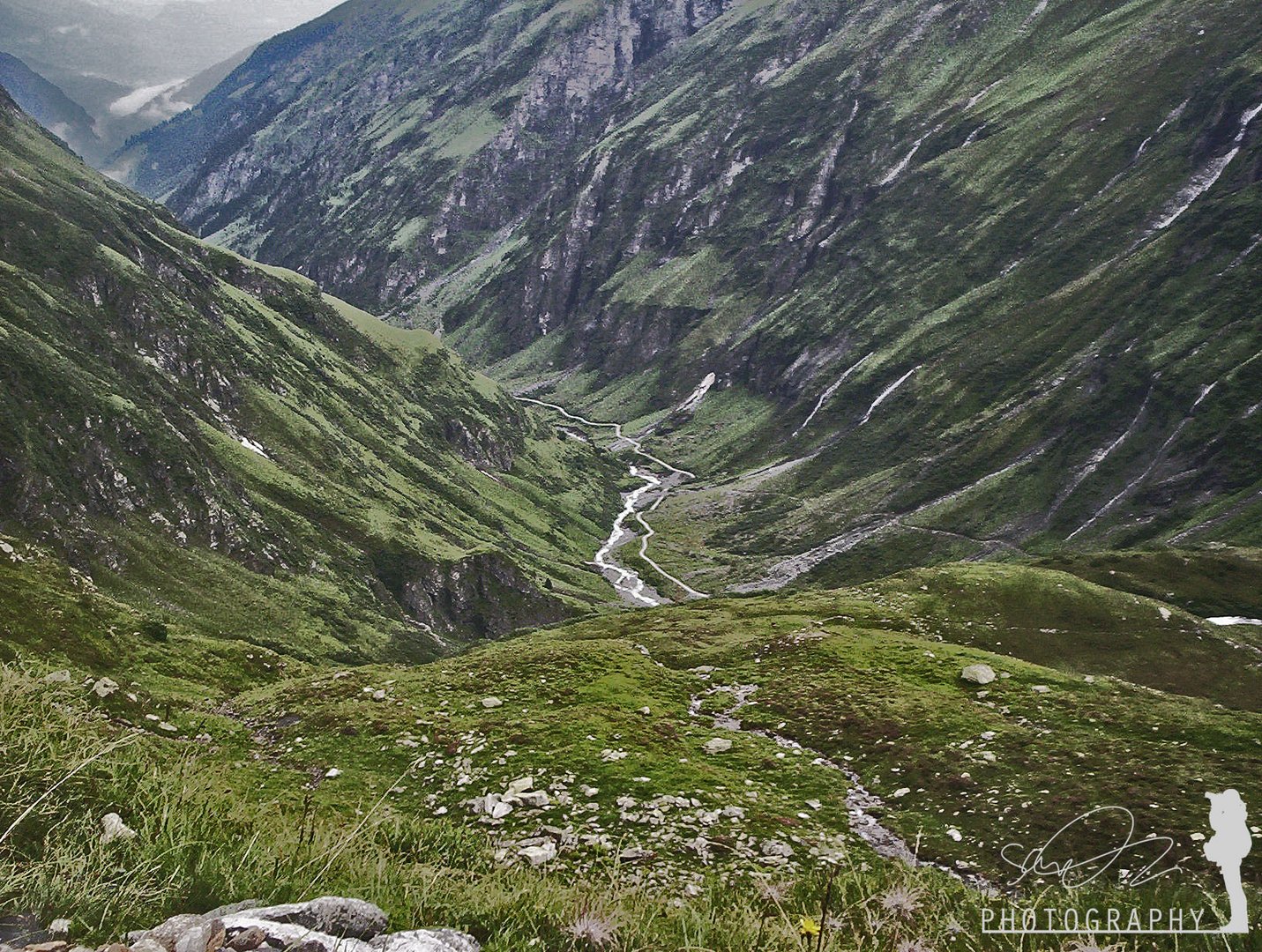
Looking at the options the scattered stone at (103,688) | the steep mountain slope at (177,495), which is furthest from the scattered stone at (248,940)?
the steep mountain slope at (177,495)

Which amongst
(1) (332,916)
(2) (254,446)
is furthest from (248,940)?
(2) (254,446)

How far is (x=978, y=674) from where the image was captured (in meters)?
46.7

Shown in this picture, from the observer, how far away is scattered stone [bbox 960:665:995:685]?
46281mm

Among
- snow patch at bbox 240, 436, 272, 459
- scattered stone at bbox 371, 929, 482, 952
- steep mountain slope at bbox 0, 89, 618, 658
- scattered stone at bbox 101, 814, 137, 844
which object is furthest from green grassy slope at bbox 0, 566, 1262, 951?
snow patch at bbox 240, 436, 272, 459

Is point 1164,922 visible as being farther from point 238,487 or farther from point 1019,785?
point 238,487

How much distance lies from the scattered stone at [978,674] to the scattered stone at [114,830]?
46.6 m

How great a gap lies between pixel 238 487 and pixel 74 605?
113233 mm

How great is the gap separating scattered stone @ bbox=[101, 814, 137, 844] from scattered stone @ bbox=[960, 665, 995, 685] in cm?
4657

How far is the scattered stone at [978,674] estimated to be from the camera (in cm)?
4628

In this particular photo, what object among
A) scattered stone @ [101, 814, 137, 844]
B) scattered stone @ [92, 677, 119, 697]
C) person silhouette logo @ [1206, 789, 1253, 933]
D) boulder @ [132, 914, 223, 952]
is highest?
person silhouette logo @ [1206, 789, 1253, 933]

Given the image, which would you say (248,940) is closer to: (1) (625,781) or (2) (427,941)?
(2) (427,941)

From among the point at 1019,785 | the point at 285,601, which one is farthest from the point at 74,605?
the point at 285,601

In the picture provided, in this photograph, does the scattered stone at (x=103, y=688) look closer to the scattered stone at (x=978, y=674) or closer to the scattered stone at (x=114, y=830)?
the scattered stone at (x=114, y=830)

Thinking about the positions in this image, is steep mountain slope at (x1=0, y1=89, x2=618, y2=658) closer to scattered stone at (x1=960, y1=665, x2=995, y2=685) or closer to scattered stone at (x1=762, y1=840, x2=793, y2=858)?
scattered stone at (x1=960, y1=665, x2=995, y2=685)
